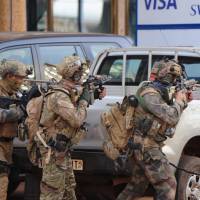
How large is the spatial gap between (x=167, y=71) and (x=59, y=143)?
112 centimetres

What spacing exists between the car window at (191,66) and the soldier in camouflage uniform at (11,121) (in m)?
1.87

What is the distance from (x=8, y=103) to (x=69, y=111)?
64 cm

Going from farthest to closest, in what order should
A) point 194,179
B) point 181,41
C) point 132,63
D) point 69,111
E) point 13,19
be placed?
point 13,19 < point 181,41 < point 132,63 < point 194,179 < point 69,111

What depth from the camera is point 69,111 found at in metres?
5.96

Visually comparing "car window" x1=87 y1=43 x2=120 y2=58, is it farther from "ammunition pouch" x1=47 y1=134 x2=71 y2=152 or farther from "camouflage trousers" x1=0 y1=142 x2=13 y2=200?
"ammunition pouch" x1=47 y1=134 x2=71 y2=152

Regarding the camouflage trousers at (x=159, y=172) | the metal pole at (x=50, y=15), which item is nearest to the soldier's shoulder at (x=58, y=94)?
the camouflage trousers at (x=159, y=172)

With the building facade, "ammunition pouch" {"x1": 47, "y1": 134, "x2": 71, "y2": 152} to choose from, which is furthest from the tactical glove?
the building facade

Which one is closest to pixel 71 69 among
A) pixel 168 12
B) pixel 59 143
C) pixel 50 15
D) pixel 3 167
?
pixel 59 143

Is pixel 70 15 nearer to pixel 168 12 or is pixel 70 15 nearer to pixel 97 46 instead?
pixel 168 12

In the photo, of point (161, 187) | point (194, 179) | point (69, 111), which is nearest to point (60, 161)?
point (69, 111)

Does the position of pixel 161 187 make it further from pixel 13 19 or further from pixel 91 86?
pixel 13 19

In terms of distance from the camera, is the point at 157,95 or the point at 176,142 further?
the point at 176,142

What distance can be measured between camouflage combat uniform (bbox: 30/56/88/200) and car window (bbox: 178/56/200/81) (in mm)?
1687

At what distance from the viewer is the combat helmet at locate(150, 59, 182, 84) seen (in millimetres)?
6219
